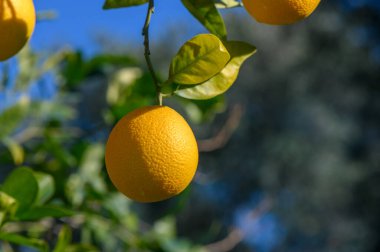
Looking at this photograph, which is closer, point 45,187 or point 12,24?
point 12,24

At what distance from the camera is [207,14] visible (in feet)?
1.55

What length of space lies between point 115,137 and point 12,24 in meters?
0.10

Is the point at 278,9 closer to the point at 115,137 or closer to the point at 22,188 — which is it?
the point at 115,137

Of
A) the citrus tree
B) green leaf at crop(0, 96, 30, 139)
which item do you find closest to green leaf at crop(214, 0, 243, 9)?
the citrus tree

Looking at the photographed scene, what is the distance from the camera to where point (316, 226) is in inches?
433

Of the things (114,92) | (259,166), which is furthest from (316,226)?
(114,92)

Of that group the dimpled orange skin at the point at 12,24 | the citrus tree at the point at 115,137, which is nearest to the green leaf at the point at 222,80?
the citrus tree at the point at 115,137

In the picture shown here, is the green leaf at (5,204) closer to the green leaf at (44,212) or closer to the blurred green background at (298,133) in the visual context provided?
the green leaf at (44,212)

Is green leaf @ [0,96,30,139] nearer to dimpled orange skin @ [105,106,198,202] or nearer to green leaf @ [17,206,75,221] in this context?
green leaf @ [17,206,75,221]

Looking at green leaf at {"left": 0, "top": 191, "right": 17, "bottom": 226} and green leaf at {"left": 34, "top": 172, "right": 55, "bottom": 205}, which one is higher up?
green leaf at {"left": 0, "top": 191, "right": 17, "bottom": 226}

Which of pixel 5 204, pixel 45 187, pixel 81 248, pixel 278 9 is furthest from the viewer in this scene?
pixel 81 248

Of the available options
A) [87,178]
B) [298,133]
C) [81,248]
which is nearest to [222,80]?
[81,248]

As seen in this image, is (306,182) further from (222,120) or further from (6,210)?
(6,210)

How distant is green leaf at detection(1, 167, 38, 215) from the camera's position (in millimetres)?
626
